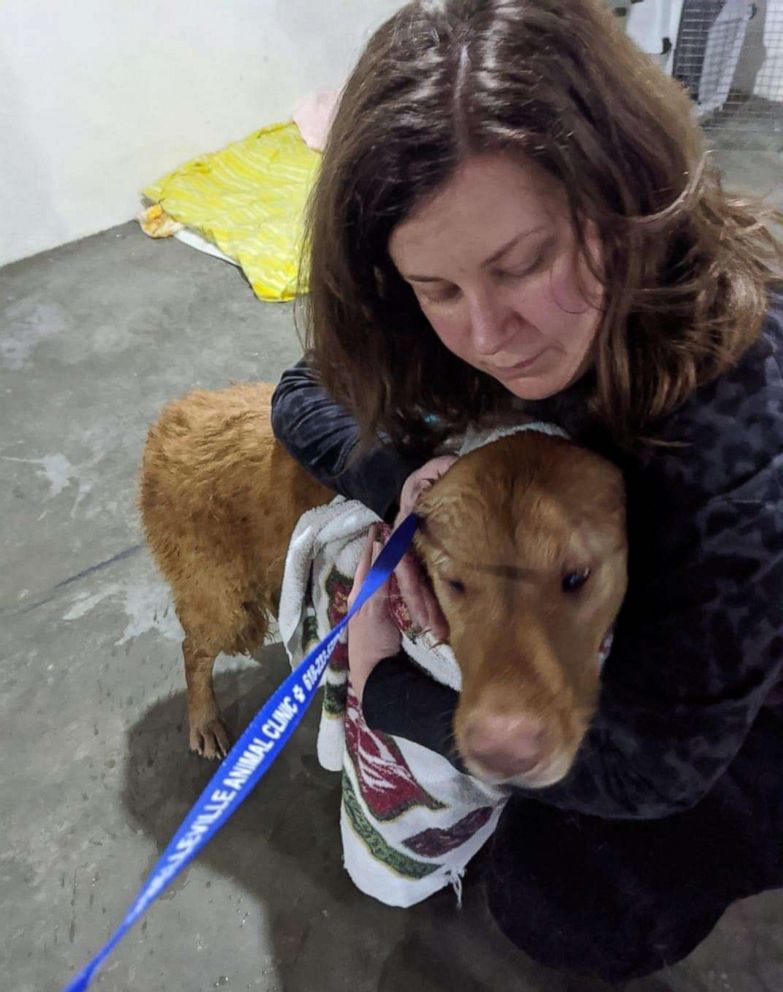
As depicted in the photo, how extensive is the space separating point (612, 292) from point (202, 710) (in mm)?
1560

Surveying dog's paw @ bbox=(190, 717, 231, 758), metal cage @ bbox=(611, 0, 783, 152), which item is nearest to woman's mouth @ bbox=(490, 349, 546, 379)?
dog's paw @ bbox=(190, 717, 231, 758)

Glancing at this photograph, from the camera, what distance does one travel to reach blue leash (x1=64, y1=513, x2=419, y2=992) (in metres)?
0.87

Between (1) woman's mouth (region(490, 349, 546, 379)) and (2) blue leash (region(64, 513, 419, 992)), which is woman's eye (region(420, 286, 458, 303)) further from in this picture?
(2) blue leash (region(64, 513, 419, 992))

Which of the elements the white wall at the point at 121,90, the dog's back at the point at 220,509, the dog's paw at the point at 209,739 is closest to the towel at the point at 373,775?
the dog's back at the point at 220,509

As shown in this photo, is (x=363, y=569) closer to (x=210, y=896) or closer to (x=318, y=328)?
(x=318, y=328)

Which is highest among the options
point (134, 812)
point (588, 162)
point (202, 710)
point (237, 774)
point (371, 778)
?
point (588, 162)

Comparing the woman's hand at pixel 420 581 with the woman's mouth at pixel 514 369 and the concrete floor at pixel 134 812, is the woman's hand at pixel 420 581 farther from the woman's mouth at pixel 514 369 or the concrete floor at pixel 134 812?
the concrete floor at pixel 134 812

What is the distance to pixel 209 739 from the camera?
2148 millimetres

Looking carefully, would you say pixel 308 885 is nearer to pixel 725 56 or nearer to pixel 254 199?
pixel 254 199

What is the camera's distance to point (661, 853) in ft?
4.81

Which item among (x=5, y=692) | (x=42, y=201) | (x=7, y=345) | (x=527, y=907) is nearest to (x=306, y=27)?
(x=42, y=201)

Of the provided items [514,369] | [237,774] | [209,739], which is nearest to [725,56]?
[514,369]

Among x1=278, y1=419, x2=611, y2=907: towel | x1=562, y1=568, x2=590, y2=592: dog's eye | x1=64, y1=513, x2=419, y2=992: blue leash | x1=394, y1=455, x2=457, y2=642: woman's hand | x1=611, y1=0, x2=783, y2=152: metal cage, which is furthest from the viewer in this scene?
x1=611, y1=0, x2=783, y2=152: metal cage

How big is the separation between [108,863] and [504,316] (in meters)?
1.60
